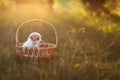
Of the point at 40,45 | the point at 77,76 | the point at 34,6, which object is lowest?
the point at 77,76

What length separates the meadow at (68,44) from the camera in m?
5.22

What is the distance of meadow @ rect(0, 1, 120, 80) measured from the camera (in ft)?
17.1

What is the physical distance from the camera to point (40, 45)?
599 centimetres

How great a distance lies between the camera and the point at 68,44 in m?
6.87

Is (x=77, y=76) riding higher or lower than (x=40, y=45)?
lower

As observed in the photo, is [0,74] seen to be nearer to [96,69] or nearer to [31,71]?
[31,71]

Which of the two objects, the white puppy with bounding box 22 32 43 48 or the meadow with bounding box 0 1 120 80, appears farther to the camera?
the white puppy with bounding box 22 32 43 48

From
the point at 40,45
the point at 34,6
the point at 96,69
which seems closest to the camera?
the point at 96,69

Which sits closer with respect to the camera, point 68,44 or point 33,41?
point 33,41

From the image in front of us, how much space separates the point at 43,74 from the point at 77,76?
1.42 feet

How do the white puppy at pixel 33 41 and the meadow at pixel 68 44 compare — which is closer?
the meadow at pixel 68 44

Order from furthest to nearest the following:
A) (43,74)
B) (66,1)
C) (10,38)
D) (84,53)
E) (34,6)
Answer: (66,1), (34,6), (10,38), (84,53), (43,74)

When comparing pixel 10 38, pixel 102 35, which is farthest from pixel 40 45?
pixel 102 35

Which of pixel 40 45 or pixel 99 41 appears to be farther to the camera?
pixel 99 41
